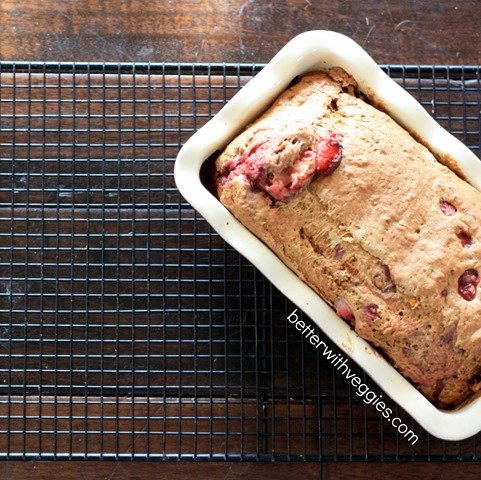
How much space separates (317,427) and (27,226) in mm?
693

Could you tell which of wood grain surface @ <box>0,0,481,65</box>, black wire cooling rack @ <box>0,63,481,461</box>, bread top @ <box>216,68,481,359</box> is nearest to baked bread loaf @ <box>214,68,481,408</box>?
bread top @ <box>216,68,481,359</box>

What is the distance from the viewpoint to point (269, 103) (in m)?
1.24

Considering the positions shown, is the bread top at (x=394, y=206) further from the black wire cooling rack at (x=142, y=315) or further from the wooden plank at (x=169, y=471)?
the wooden plank at (x=169, y=471)

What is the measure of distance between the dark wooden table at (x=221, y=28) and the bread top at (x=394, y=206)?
0.37 meters

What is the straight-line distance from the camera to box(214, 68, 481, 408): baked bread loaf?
1.17 meters

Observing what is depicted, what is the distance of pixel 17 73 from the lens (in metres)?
1.47

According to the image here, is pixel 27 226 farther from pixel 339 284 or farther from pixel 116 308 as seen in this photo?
pixel 339 284

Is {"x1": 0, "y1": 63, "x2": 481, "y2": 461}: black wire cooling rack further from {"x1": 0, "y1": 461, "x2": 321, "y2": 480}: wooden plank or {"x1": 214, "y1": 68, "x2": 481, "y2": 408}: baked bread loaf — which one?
{"x1": 214, "y1": 68, "x2": 481, "y2": 408}: baked bread loaf

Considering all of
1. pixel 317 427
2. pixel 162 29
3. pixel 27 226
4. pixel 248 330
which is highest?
pixel 162 29

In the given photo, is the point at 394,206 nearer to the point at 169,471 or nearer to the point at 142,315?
the point at 142,315

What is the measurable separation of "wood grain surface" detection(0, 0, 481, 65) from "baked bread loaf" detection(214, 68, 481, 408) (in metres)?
0.34

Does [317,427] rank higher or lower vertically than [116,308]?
lower

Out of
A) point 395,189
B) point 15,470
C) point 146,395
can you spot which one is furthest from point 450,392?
point 15,470

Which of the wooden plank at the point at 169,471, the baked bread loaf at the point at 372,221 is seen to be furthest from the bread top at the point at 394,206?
the wooden plank at the point at 169,471
